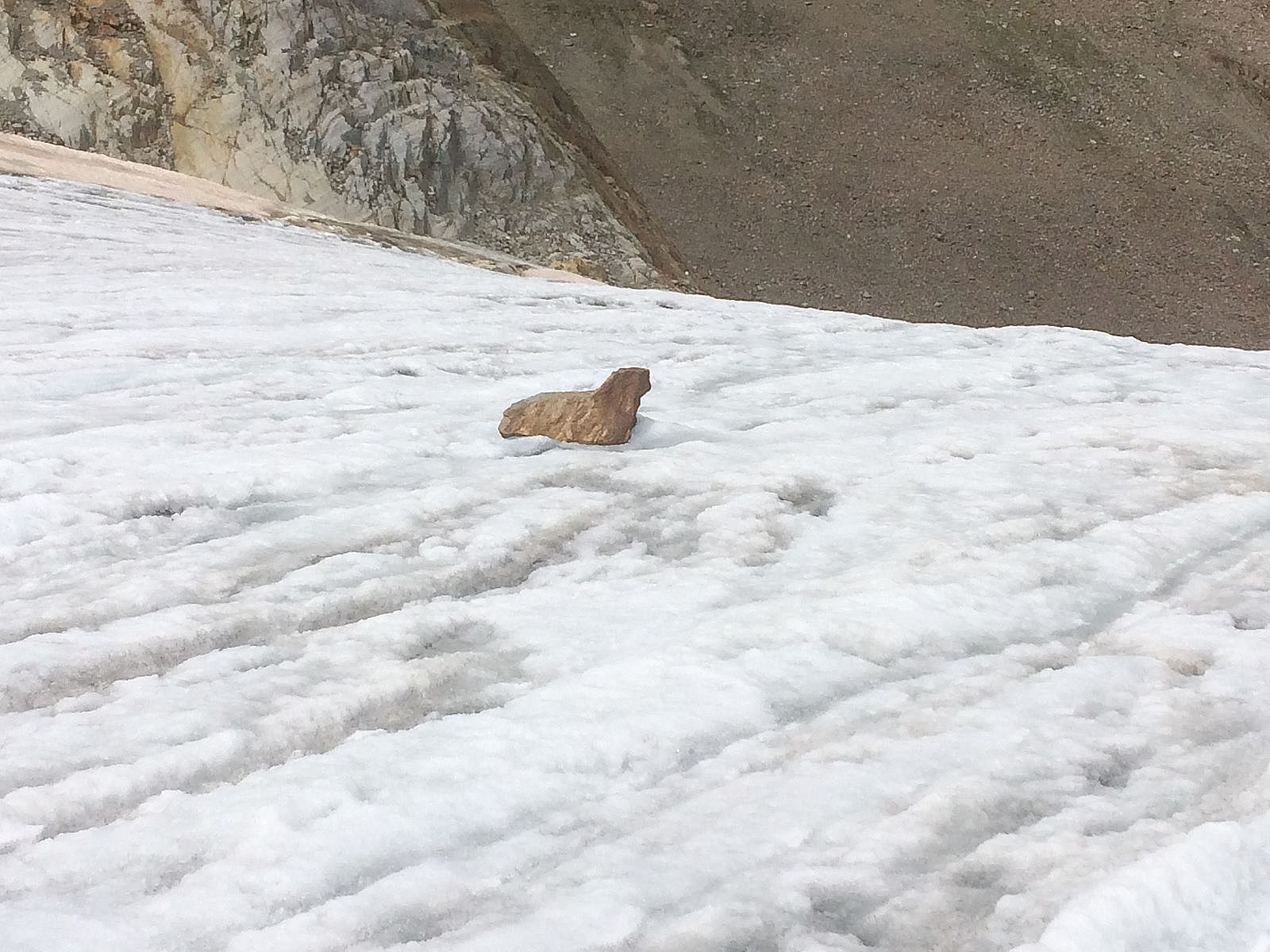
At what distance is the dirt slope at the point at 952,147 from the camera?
25.1 m

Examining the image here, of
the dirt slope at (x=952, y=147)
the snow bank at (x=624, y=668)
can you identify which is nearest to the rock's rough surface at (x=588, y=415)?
the snow bank at (x=624, y=668)

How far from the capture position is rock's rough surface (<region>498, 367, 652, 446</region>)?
175 inches

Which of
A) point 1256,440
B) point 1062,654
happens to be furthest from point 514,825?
point 1256,440

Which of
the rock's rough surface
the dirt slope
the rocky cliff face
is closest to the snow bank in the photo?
the rock's rough surface

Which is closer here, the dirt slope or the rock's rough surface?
the rock's rough surface

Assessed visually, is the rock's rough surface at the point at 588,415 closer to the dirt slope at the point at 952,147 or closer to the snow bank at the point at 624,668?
the snow bank at the point at 624,668

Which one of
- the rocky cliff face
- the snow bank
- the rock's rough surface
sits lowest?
the snow bank

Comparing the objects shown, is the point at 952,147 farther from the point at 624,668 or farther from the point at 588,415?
the point at 624,668

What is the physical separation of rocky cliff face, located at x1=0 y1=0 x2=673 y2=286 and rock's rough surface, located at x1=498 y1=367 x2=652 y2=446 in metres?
16.3

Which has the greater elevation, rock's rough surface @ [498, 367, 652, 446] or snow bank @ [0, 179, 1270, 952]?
rock's rough surface @ [498, 367, 652, 446]

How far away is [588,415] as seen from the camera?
177 inches

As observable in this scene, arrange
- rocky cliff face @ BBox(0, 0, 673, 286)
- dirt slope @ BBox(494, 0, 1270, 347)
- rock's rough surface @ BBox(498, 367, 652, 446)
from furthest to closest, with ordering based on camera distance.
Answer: dirt slope @ BBox(494, 0, 1270, 347)
rocky cliff face @ BBox(0, 0, 673, 286)
rock's rough surface @ BBox(498, 367, 652, 446)

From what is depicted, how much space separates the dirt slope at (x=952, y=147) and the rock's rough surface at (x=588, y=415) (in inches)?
777

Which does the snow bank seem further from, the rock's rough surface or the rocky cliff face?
the rocky cliff face
